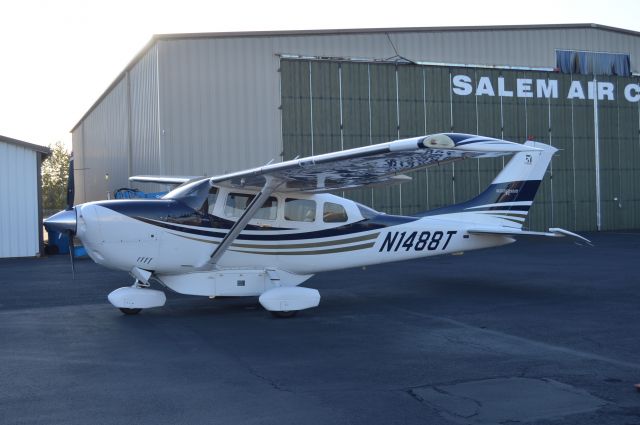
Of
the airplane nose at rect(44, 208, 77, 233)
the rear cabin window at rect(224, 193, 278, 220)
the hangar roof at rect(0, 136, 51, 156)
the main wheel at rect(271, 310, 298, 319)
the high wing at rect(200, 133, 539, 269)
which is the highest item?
the hangar roof at rect(0, 136, 51, 156)

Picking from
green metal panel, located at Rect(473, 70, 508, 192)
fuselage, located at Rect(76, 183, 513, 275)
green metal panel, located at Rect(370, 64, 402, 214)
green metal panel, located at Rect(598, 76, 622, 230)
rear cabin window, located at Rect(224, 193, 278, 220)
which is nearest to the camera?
fuselage, located at Rect(76, 183, 513, 275)

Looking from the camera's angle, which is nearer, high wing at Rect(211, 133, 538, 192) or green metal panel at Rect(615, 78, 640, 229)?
high wing at Rect(211, 133, 538, 192)

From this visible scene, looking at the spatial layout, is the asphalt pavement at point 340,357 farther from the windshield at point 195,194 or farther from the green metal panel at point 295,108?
the green metal panel at point 295,108

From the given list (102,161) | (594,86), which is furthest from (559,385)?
(102,161)

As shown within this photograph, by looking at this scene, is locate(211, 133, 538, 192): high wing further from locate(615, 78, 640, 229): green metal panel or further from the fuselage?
locate(615, 78, 640, 229): green metal panel

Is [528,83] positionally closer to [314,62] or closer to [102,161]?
[314,62]

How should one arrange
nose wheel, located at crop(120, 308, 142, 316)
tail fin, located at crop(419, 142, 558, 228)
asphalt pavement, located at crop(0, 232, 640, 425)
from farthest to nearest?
tail fin, located at crop(419, 142, 558, 228) < nose wheel, located at crop(120, 308, 142, 316) < asphalt pavement, located at crop(0, 232, 640, 425)

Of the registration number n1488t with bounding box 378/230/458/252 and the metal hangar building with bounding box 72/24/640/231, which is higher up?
the metal hangar building with bounding box 72/24/640/231

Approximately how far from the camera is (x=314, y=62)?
23.9 metres

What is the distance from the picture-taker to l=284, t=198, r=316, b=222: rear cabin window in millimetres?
10430

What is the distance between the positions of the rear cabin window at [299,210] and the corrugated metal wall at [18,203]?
1377 centimetres

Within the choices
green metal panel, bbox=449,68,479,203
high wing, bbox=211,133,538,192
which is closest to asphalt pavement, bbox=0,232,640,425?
high wing, bbox=211,133,538,192

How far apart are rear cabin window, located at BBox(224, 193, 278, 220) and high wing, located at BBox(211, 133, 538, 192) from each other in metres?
0.17

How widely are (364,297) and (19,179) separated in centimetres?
1450
